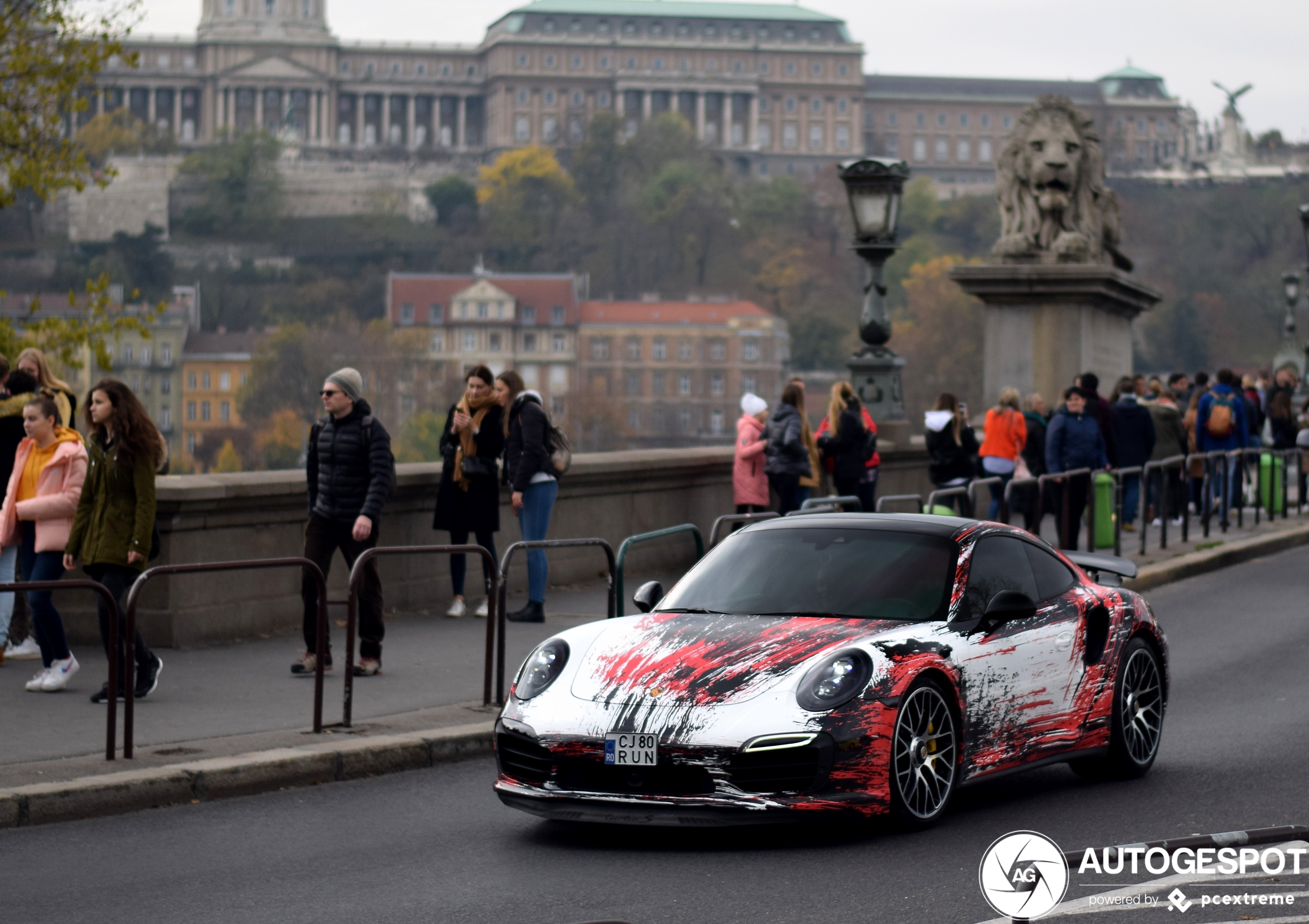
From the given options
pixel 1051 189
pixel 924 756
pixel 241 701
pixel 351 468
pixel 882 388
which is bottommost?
pixel 241 701

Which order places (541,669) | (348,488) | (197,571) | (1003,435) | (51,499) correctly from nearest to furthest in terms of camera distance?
(541,669) < (197,571) < (51,499) < (348,488) < (1003,435)

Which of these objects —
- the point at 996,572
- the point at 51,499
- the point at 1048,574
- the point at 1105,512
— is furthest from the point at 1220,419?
the point at 51,499

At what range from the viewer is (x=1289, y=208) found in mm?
157625

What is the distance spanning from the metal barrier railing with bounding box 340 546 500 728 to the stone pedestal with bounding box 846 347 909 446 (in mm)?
10371

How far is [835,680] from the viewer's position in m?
6.76

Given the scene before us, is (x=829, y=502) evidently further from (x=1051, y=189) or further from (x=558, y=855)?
(x=1051, y=189)

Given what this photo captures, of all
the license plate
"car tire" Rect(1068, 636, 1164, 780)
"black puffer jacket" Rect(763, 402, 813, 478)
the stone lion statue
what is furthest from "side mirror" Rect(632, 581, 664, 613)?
the stone lion statue

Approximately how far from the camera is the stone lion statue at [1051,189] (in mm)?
21422

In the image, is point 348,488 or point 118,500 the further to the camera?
point 348,488

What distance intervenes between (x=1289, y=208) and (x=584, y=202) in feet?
226

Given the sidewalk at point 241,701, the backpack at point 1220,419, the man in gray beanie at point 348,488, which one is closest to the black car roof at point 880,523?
the sidewalk at point 241,701

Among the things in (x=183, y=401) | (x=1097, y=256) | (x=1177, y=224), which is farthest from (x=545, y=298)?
(x=1097, y=256)

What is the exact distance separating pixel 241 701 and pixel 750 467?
6.76 meters

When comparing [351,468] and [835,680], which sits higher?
[351,468]
